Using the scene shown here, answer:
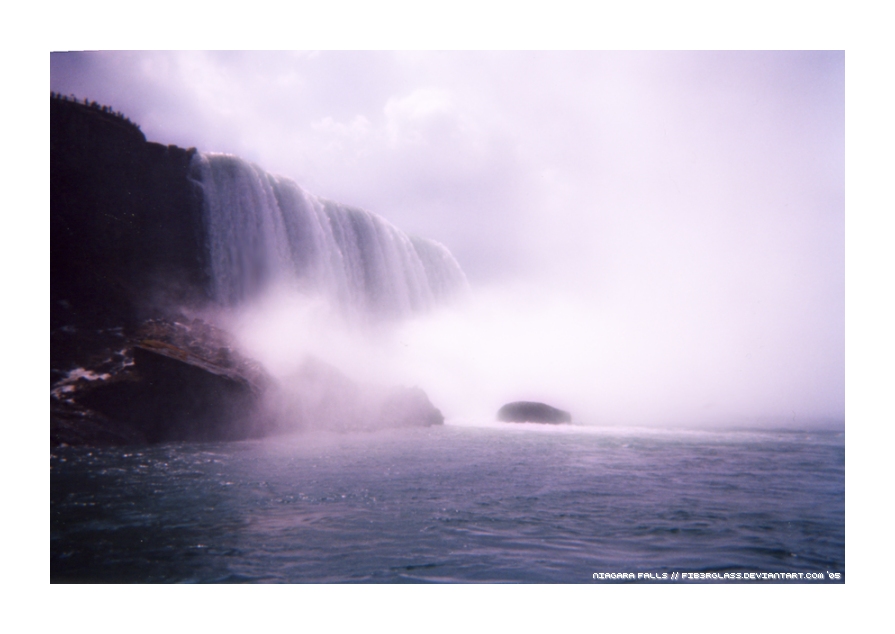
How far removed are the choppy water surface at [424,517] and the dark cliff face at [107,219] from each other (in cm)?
213

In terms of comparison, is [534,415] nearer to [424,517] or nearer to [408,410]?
[408,410]

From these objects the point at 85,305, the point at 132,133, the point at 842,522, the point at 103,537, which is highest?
the point at 132,133

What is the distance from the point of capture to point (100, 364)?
6297 mm

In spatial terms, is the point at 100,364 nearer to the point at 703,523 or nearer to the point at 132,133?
the point at 132,133

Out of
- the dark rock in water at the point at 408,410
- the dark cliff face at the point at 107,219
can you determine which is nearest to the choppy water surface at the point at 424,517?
the dark cliff face at the point at 107,219

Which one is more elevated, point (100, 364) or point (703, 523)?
point (100, 364)

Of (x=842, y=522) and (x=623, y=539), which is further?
(x=842, y=522)

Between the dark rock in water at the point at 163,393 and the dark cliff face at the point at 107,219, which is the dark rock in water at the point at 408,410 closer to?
A: the dark rock in water at the point at 163,393

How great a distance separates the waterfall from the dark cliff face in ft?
3.74

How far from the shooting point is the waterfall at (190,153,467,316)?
8.76 m

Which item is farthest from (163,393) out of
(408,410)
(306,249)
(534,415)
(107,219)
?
(534,415)

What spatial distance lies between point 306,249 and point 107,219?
16.7 ft

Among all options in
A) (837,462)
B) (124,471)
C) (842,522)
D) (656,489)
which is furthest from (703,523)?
(124,471)

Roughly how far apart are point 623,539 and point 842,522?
234cm
